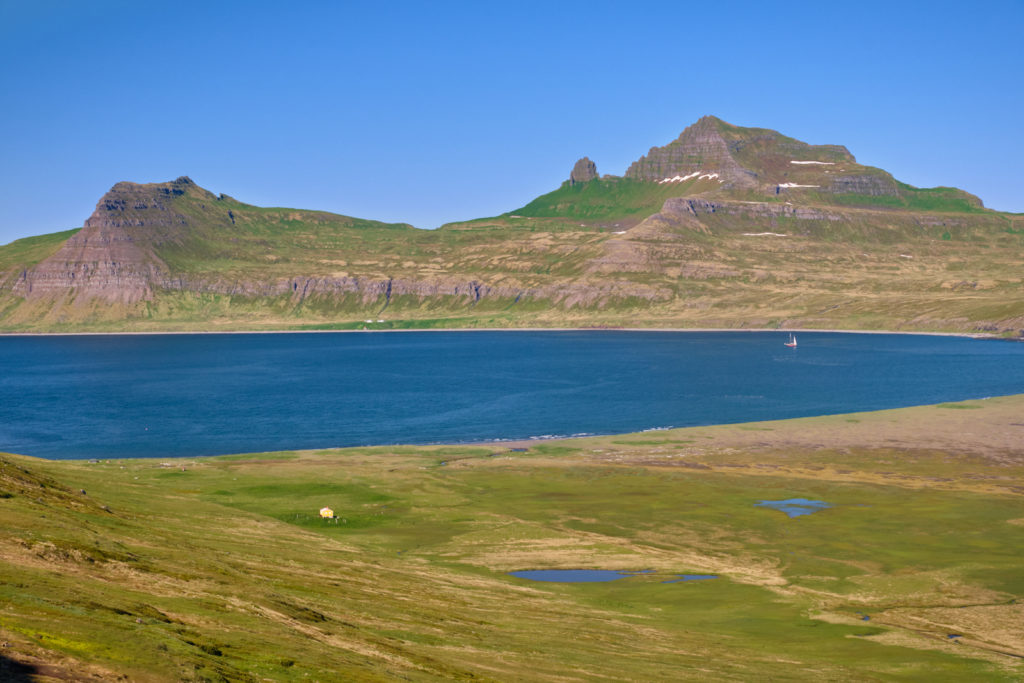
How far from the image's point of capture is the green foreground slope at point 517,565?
113ft

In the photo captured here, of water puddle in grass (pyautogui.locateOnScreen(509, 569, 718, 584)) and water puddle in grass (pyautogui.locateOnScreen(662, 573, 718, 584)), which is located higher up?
water puddle in grass (pyautogui.locateOnScreen(662, 573, 718, 584))

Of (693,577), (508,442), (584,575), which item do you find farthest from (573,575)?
(508,442)

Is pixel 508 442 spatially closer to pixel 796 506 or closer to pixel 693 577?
pixel 796 506

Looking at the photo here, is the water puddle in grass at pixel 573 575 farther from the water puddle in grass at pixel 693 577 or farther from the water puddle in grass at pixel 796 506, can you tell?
the water puddle in grass at pixel 796 506

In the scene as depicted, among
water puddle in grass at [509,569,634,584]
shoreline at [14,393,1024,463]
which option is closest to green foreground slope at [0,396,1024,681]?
water puddle in grass at [509,569,634,584]

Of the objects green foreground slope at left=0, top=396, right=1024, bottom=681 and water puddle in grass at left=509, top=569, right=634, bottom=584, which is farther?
water puddle in grass at left=509, top=569, right=634, bottom=584

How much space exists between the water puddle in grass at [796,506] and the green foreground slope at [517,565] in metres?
1.54

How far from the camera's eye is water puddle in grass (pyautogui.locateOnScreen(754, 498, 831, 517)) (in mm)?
82312

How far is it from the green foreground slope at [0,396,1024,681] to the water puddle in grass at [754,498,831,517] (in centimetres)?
154

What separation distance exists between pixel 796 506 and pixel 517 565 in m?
32.1

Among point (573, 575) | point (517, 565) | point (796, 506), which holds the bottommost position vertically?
point (573, 575)

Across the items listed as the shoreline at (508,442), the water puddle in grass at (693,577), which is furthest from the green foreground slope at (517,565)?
the shoreline at (508,442)

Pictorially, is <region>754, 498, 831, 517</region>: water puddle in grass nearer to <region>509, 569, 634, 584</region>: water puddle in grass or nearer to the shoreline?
<region>509, 569, 634, 584</region>: water puddle in grass

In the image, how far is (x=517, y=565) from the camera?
218 ft
